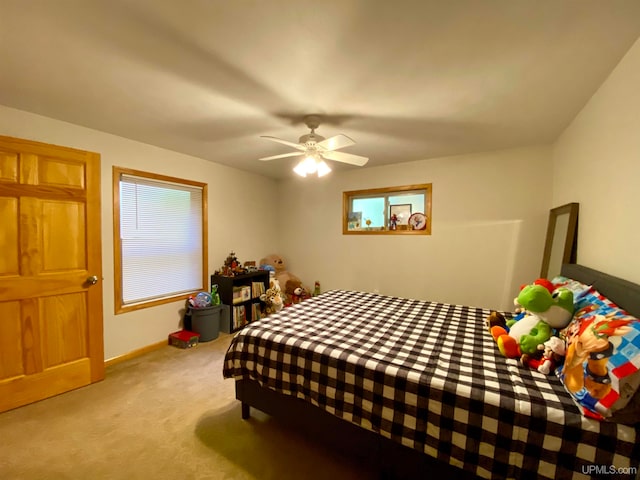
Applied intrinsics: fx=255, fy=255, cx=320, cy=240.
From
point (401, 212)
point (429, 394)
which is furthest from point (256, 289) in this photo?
point (429, 394)

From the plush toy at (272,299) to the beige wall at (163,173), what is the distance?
2.28ft

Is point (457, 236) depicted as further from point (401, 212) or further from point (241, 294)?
point (241, 294)

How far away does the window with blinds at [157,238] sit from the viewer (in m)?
2.80

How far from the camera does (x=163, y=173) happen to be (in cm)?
309

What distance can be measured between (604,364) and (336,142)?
6.28 feet

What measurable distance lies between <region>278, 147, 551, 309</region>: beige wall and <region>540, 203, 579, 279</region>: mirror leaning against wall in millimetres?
238

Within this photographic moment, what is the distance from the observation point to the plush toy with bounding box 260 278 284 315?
394cm

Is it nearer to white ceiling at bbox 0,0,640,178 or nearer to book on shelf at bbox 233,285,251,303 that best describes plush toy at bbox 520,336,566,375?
white ceiling at bbox 0,0,640,178

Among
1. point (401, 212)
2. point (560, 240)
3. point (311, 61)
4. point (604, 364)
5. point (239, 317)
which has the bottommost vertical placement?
point (239, 317)

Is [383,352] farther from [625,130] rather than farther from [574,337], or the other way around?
[625,130]

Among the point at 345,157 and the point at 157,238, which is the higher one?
the point at 345,157

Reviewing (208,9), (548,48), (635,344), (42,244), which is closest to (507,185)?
(548,48)

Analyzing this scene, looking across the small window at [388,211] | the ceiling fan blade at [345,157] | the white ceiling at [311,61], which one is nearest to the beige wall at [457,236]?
the small window at [388,211]

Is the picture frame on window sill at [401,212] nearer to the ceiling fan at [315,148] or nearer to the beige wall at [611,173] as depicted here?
the ceiling fan at [315,148]
